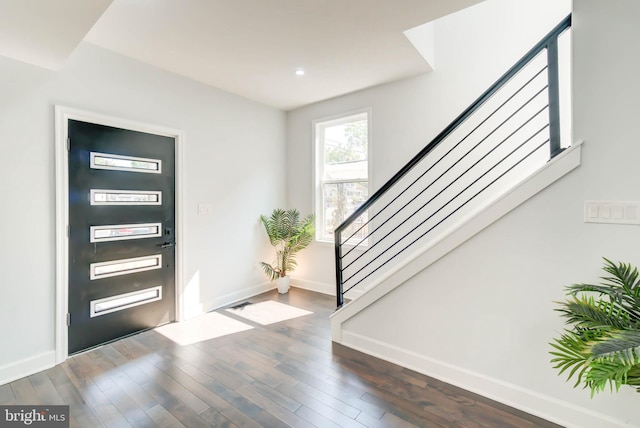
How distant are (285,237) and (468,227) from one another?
9.22ft

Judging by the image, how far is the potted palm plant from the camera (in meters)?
4.30

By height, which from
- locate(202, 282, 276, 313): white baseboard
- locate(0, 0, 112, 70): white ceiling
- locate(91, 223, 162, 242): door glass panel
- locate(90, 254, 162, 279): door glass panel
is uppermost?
locate(0, 0, 112, 70): white ceiling

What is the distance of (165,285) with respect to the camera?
10.6 ft

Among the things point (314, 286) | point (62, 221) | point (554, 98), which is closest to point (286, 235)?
point (314, 286)

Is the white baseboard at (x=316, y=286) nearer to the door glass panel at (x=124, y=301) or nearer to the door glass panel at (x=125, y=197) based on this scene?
the door glass panel at (x=124, y=301)

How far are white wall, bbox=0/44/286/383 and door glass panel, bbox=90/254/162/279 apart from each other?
0.99ft

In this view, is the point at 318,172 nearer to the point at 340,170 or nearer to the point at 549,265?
the point at 340,170

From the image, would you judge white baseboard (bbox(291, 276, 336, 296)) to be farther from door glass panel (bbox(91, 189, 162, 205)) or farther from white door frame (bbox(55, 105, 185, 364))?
white door frame (bbox(55, 105, 185, 364))

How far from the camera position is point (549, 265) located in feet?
5.77

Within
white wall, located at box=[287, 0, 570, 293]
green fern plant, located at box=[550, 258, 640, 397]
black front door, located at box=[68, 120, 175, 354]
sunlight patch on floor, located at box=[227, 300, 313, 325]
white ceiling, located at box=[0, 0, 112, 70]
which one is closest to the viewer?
green fern plant, located at box=[550, 258, 640, 397]

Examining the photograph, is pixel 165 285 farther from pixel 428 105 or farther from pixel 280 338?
pixel 428 105

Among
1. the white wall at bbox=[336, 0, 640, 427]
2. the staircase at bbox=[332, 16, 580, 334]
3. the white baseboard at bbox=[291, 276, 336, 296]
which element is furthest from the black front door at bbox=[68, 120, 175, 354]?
the white wall at bbox=[336, 0, 640, 427]

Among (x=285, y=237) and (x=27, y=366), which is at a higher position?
(x=285, y=237)

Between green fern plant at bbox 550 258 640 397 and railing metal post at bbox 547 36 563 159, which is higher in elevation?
railing metal post at bbox 547 36 563 159
